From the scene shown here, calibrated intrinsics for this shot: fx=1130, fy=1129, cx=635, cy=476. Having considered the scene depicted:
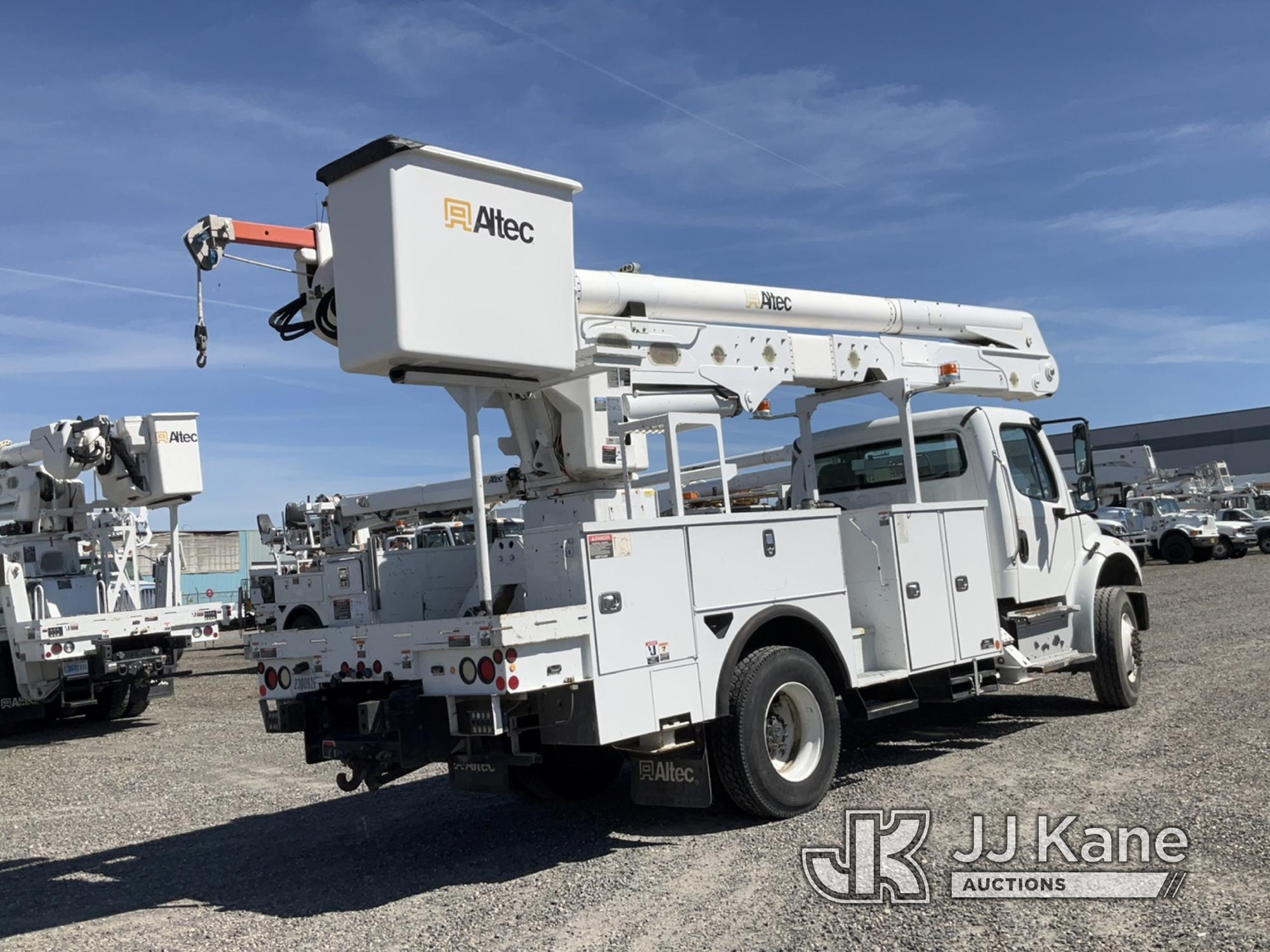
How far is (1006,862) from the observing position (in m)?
5.67

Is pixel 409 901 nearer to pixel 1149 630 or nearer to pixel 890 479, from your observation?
pixel 890 479

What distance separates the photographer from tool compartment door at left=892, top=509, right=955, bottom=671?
780 cm

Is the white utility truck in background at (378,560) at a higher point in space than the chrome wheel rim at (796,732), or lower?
higher

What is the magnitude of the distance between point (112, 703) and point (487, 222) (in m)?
11.5

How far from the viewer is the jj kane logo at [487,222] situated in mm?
5945

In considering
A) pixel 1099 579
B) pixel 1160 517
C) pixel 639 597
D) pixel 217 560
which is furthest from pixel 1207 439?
pixel 639 597

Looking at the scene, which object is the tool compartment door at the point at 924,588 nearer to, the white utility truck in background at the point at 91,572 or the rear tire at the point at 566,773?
the rear tire at the point at 566,773

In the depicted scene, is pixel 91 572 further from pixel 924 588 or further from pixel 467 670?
pixel 924 588

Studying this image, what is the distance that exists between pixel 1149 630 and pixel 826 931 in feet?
43.5

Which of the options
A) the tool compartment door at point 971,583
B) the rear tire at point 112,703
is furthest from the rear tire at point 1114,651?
the rear tire at point 112,703

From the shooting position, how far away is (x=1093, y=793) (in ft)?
22.7

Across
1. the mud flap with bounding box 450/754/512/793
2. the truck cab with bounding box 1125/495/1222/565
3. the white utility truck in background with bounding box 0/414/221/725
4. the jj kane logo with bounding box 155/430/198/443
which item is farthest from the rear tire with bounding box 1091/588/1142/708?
the truck cab with bounding box 1125/495/1222/565

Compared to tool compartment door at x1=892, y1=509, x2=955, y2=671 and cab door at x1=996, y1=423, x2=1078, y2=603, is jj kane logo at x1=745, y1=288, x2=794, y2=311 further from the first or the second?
cab door at x1=996, y1=423, x2=1078, y2=603

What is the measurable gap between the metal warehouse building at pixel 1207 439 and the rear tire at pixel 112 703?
68.0 m
